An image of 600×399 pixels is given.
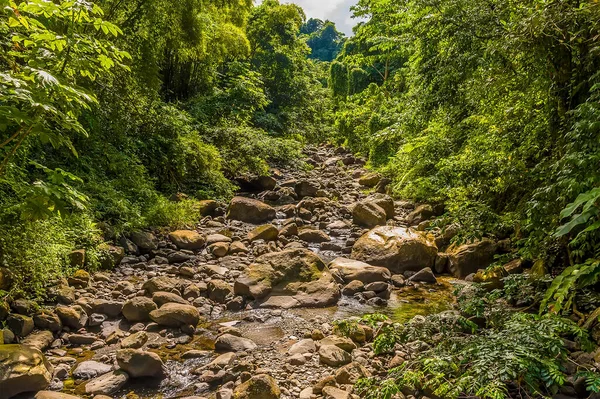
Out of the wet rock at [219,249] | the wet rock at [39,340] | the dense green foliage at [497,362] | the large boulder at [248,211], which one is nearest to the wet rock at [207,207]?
the large boulder at [248,211]

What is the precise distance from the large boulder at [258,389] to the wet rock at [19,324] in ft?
7.72

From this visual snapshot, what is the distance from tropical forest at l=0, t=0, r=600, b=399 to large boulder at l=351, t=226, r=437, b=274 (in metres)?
0.04

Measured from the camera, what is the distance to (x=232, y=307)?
210 inches

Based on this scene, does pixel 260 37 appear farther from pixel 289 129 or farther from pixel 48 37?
pixel 48 37

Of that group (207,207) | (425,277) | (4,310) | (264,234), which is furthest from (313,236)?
(4,310)

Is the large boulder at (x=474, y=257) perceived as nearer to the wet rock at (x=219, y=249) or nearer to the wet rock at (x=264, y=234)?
the wet rock at (x=264, y=234)

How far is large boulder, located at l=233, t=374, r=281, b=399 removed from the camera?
10.2 feet

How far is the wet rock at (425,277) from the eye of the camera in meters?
6.34

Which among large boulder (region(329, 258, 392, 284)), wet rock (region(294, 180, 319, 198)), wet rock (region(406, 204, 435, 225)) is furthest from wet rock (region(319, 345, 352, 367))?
wet rock (region(294, 180, 319, 198))

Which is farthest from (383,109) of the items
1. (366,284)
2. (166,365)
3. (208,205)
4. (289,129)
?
(166,365)

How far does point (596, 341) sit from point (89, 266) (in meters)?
5.89

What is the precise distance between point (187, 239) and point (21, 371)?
14.3 ft

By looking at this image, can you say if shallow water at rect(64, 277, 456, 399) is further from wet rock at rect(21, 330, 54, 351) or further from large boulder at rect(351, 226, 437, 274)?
large boulder at rect(351, 226, 437, 274)

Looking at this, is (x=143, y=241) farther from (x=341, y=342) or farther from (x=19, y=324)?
(x=341, y=342)
